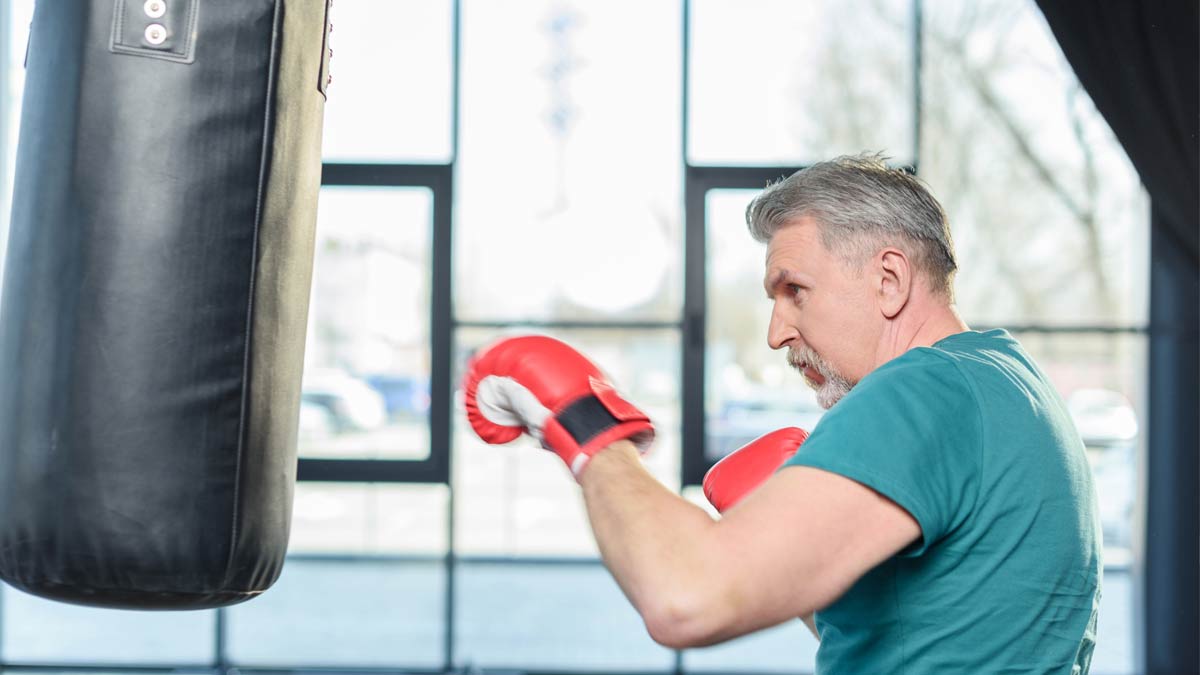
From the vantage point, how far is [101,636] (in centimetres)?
381

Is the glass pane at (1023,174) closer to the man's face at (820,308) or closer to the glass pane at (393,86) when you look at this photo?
the glass pane at (393,86)

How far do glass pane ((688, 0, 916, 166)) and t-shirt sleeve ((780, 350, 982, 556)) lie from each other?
248 centimetres

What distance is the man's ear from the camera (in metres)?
1.07

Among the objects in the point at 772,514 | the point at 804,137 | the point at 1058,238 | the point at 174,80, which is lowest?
the point at 772,514

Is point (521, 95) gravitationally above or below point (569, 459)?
above

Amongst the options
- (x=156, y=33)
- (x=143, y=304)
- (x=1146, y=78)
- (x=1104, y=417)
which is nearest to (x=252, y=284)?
(x=143, y=304)

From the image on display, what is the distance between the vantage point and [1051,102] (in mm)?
3408

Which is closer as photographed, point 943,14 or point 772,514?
point 772,514

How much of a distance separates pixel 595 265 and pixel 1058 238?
62.4 inches

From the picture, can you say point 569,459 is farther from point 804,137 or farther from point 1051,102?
point 1051,102

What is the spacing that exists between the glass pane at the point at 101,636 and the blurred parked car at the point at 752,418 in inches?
70.0

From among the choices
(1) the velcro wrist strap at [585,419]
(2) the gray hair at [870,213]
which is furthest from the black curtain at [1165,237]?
(1) the velcro wrist strap at [585,419]

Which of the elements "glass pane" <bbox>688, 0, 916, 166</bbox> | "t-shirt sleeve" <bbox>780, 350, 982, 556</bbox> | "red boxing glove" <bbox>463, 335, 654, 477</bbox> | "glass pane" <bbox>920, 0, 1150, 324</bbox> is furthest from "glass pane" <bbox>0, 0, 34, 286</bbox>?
"t-shirt sleeve" <bbox>780, 350, 982, 556</bbox>

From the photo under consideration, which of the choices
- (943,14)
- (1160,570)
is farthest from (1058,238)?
(1160,570)
